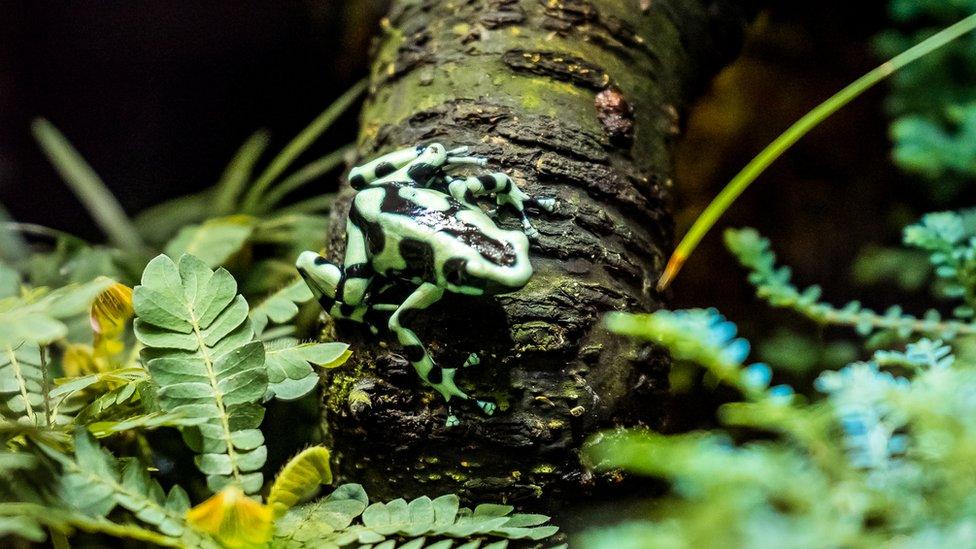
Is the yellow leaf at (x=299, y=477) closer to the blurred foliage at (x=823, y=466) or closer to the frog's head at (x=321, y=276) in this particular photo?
the frog's head at (x=321, y=276)

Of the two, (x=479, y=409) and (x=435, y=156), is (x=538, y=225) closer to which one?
(x=435, y=156)

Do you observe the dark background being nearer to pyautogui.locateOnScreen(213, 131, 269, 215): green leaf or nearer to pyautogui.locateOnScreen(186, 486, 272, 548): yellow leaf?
pyautogui.locateOnScreen(213, 131, 269, 215): green leaf

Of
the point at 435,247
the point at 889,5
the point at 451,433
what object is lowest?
the point at 451,433

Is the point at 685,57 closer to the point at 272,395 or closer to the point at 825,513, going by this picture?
the point at 272,395

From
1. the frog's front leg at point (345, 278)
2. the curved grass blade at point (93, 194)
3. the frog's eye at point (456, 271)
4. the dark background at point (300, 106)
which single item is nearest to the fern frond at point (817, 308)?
the frog's eye at point (456, 271)

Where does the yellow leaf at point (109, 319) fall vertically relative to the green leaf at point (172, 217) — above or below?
below

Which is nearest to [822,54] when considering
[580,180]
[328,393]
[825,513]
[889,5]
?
[889,5]
